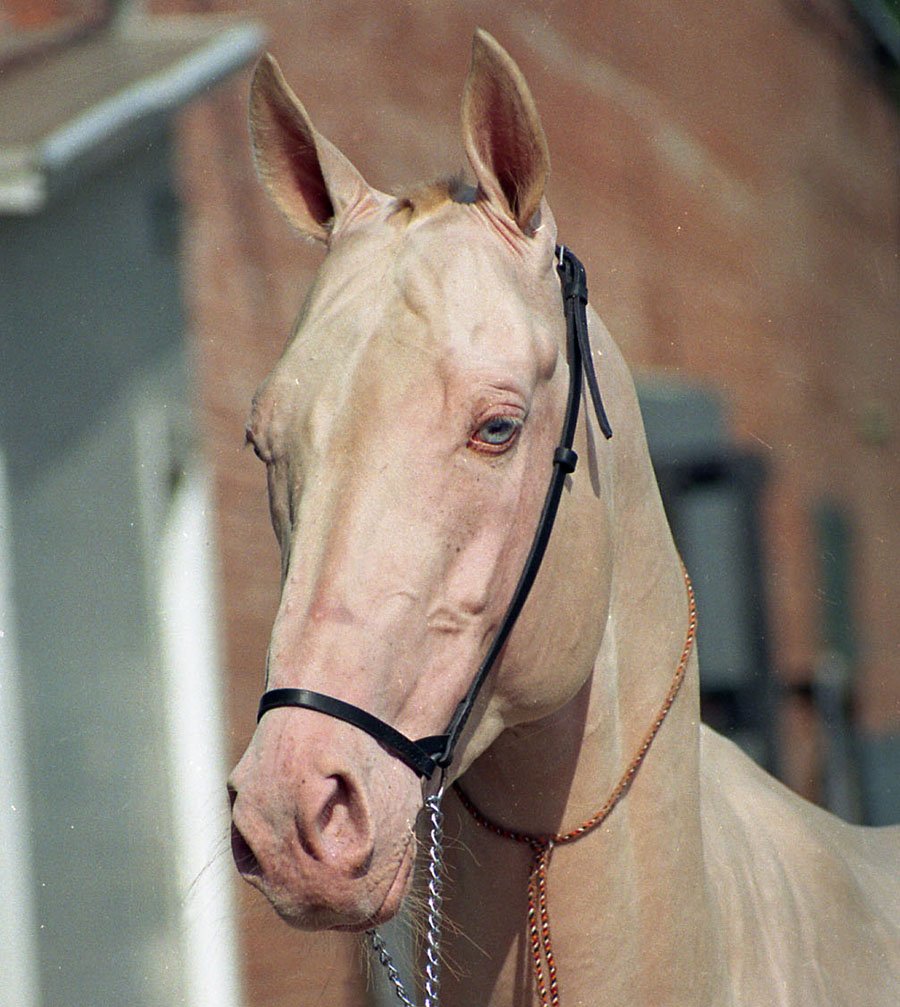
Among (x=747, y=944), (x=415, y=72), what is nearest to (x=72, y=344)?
(x=415, y=72)

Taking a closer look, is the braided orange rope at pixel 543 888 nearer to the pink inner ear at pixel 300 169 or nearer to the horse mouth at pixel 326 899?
the horse mouth at pixel 326 899

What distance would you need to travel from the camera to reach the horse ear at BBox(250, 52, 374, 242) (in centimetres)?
177

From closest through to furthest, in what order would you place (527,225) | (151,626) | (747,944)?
1. (527,225)
2. (747,944)
3. (151,626)

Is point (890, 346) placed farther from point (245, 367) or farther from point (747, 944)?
point (747, 944)

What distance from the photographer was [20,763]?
329 centimetres

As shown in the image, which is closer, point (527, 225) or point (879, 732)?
point (527, 225)

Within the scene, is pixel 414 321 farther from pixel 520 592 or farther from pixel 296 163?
pixel 296 163

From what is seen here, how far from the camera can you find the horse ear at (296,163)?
1767mm

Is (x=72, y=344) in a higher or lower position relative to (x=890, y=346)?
lower

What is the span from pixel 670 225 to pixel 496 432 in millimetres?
3783

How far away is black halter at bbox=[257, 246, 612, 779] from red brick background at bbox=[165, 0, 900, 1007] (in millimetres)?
1578

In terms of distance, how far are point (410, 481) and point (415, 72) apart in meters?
3.07

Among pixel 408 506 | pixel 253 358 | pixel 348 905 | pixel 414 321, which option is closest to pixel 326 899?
pixel 348 905

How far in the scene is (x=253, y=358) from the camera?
164 inches
